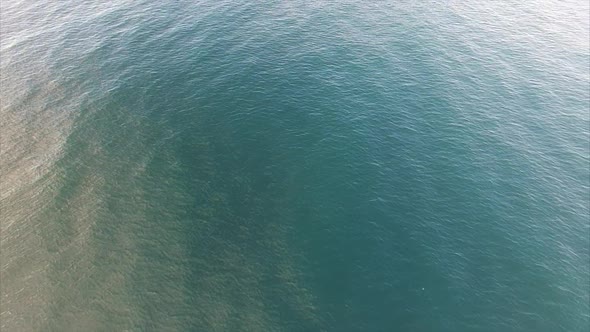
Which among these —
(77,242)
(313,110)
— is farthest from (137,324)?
(313,110)

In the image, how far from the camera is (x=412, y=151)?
112m

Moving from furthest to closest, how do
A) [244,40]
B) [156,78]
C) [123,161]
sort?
[244,40]
[156,78]
[123,161]

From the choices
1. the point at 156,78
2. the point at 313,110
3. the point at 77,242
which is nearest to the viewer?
the point at 77,242

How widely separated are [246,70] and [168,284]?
8517cm

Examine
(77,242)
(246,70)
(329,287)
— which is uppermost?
(246,70)

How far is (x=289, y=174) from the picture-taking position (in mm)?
104125

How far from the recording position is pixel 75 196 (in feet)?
323

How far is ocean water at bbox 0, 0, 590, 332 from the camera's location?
78.2 m

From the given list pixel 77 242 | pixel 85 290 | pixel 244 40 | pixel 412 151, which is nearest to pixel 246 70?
pixel 244 40

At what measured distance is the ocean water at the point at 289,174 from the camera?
78.2 m

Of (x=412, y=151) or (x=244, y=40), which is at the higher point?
(x=244, y=40)

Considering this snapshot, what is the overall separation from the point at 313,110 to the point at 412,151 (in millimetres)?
34214

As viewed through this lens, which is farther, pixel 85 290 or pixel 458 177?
pixel 458 177

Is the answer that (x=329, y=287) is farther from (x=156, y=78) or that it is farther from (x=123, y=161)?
(x=156, y=78)
